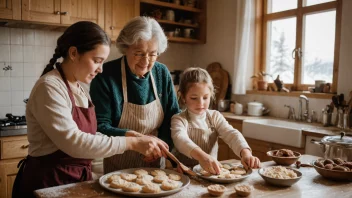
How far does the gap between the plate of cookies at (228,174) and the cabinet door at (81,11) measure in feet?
7.43

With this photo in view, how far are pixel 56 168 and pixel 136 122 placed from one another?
50 cm

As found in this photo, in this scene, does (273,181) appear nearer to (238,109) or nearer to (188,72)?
(188,72)

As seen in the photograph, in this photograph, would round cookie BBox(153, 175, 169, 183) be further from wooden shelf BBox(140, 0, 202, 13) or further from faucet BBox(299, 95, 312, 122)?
wooden shelf BBox(140, 0, 202, 13)

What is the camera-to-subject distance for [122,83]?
5.44 ft

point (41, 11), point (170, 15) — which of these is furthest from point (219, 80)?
point (41, 11)

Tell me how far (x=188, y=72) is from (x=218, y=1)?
2727mm

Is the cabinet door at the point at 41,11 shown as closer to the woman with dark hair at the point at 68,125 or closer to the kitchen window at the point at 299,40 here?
the woman with dark hair at the point at 68,125

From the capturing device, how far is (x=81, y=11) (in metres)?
3.21

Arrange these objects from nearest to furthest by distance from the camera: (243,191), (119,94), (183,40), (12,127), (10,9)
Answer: (243,191) < (119,94) < (12,127) < (10,9) < (183,40)

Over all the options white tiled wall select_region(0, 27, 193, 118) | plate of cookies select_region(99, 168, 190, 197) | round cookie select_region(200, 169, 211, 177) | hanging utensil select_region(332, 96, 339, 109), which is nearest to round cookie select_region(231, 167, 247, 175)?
round cookie select_region(200, 169, 211, 177)

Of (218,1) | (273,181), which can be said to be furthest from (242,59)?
(273,181)

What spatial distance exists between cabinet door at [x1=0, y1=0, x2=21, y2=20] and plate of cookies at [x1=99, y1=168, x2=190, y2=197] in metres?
2.10

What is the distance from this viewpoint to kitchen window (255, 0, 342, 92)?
3207 mm

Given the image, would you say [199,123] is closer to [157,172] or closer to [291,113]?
[157,172]
